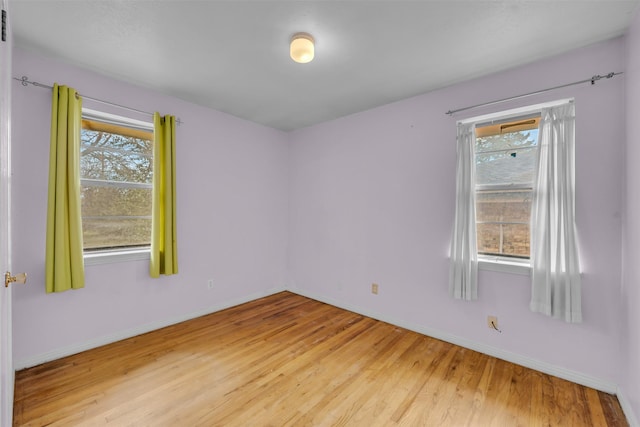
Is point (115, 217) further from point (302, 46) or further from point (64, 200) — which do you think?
point (302, 46)

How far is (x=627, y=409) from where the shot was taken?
177 centimetres

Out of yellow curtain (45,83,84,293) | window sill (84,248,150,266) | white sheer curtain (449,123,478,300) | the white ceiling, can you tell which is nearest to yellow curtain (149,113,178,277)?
window sill (84,248,150,266)

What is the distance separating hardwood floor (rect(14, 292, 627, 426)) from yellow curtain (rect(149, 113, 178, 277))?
0.76 metres

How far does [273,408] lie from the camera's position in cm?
180

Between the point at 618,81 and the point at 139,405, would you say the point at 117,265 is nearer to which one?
the point at 139,405

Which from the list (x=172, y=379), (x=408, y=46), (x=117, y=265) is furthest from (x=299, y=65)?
(x=172, y=379)

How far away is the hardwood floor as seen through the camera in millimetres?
1723

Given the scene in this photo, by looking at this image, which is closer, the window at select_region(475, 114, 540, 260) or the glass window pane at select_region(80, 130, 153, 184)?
the window at select_region(475, 114, 540, 260)

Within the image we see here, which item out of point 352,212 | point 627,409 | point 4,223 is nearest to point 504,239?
point 627,409

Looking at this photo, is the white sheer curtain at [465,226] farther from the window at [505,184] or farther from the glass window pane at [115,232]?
the glass window pane at [115,232]

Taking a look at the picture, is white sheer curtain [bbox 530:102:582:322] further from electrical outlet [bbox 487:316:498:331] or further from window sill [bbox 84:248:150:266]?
window sill [bbox 84:248:150:266]

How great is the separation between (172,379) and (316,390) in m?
1.10

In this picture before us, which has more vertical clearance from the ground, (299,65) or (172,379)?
(299,65)

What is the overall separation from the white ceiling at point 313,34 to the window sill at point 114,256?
1.68 metres
